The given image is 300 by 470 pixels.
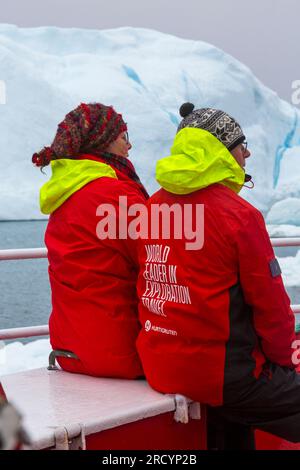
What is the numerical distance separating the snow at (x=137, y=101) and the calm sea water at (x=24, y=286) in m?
1.91

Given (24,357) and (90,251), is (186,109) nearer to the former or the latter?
(90,251)

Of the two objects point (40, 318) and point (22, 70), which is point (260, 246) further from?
point (22, 70)

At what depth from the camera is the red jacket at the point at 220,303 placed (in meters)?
1.59

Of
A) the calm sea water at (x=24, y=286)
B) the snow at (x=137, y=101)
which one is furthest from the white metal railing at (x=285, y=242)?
the snow at (x=137, y=101)

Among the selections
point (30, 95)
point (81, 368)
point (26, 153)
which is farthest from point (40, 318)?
point (81, 368)

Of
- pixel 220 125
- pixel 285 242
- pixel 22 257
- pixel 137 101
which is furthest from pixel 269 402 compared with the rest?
pixel 137 101

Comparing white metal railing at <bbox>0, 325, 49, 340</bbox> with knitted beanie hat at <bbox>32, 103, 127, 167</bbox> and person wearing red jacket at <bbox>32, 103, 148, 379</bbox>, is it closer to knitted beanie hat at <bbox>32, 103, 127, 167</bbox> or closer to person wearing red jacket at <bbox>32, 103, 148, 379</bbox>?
person wearing red jacket at <bbox>32, 103, 148, 379</bbox>

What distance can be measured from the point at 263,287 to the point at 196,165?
11.9 inches

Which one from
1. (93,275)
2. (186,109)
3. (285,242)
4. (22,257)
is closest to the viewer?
(93,275)

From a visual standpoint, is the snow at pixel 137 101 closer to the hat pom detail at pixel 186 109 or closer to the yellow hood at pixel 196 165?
the hat pom detail at pixel 186 109

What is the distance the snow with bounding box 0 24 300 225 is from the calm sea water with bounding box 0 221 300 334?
6.26ft

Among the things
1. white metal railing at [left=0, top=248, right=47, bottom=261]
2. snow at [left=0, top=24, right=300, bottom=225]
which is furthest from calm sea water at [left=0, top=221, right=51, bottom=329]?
white metal railing at [left=0, top=248, right=47, bottom=261]

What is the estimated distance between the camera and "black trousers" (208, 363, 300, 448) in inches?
65.0

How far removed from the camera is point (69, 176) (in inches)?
74.9
